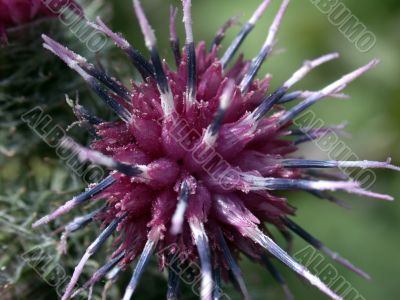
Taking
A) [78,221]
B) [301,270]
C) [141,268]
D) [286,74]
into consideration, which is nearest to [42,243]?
[78,221]

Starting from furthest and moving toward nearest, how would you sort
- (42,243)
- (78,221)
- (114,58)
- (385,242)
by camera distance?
(385,242), (114,58), (42,243), (78,221)

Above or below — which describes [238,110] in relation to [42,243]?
above

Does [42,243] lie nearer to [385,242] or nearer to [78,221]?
[78,221]

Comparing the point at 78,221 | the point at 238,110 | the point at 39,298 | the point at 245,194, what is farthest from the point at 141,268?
the point at 39,298

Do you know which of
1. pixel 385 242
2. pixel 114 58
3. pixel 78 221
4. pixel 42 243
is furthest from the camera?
pixel 385 242

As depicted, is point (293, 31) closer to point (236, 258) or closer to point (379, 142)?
point (379, 142)

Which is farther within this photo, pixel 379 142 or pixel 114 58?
pixel 379 142

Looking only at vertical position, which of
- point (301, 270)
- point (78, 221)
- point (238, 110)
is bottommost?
point (78, 221)
